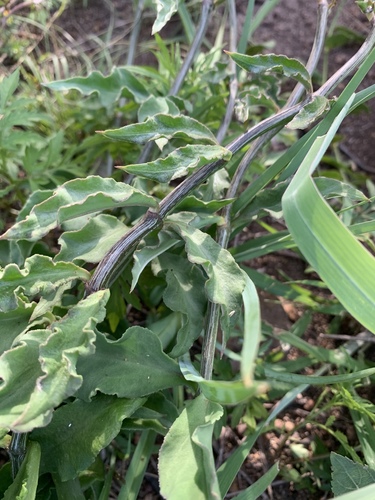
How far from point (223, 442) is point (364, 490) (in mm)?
620

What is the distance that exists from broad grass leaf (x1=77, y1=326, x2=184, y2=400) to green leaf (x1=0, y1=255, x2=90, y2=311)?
105 mm

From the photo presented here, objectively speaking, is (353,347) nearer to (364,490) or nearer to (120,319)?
(120,319)

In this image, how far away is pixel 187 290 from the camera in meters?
0.91

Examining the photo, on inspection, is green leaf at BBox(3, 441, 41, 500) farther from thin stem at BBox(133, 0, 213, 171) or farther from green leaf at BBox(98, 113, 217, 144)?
thin stem at BBox(133, 0, 213, 171)

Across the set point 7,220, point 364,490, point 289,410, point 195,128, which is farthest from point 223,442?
point 7,220

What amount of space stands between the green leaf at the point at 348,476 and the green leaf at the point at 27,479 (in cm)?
48

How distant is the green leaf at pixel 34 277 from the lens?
780 millimetres

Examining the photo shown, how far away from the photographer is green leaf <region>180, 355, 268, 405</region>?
1.79 feet

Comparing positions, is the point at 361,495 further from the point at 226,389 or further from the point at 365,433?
the point at 365,433

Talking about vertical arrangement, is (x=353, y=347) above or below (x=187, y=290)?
below

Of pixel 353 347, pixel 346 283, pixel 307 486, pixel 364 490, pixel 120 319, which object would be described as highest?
pixel 346 283

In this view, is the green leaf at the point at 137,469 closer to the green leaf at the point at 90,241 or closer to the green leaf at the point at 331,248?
the green leaf at the point at 90,241

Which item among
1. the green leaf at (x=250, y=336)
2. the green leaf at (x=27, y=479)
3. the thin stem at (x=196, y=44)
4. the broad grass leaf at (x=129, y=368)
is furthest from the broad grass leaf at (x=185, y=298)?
the thin stem at (x=196, y=44)

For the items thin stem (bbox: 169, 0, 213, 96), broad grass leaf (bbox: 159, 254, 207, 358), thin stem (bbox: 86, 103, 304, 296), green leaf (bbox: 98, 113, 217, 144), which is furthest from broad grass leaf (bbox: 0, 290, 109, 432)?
thin stem (bbox: 169, 0, 213, 96)
